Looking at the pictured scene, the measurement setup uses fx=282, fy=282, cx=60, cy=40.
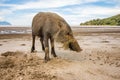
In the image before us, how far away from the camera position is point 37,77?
8844 millimetres

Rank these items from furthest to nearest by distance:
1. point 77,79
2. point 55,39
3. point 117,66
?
point 55,39
point 117,66
point 77,79

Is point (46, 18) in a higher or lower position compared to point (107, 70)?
higher

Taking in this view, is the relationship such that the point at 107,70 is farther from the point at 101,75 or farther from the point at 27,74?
the point at 27,74

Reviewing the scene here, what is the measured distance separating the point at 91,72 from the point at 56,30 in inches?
101

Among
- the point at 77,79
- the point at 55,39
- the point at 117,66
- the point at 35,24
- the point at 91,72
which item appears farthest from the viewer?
the point at 35,24

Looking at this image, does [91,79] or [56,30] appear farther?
[56,30]

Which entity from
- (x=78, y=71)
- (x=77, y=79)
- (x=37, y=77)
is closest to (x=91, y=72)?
(x=78, y=71)

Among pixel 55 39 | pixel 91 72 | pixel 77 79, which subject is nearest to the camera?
pixel 77 79

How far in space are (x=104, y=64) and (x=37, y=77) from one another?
352cm

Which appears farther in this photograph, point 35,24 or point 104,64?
point 35,24

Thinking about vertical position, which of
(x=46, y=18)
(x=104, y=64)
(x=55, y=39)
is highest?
(x=46, y=18)

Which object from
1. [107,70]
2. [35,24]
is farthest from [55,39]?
[107,70]

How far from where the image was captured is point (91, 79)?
8.82 m

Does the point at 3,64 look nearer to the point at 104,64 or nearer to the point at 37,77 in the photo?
the point at 37,77
